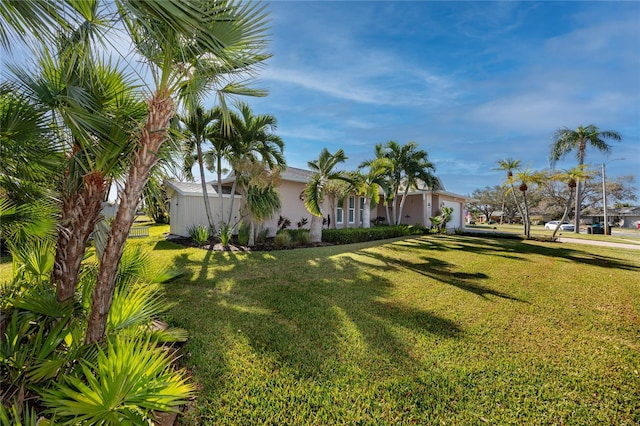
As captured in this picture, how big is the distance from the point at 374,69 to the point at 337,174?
500 centimetres

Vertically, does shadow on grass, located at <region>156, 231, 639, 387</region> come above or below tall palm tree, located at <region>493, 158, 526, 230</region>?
below

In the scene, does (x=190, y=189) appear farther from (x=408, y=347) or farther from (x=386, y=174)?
(x=408, y=347)

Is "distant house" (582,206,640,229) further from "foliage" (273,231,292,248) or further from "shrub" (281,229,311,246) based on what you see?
"foliage" (273,231,292,248)

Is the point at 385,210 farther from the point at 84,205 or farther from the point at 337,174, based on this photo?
the point at 84,205

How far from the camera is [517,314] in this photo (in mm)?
4965

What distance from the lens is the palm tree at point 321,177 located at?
491 inches

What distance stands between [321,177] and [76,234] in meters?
10.8

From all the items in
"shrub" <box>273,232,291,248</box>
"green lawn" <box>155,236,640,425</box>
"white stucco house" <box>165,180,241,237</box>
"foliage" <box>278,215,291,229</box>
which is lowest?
"green lawn" <box>155,236,640,425</box>

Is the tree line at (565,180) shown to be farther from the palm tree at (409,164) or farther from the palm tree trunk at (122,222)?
the palm tree trunk at (122,222)

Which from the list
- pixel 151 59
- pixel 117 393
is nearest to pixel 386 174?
pixel 151 59

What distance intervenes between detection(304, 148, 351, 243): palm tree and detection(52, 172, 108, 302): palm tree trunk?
960 centimetres

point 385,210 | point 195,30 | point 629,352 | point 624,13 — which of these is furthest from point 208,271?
point 385,210

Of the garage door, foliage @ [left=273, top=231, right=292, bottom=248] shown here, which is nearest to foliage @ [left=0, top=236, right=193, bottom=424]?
foliage @ [left=273, top=231, right=292, bottom=248]

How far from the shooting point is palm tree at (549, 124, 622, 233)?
78.6 ft
